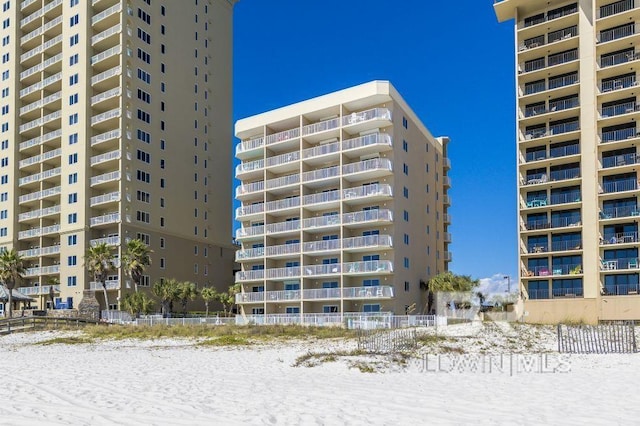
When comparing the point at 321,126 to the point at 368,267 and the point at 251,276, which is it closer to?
the point at 368,267

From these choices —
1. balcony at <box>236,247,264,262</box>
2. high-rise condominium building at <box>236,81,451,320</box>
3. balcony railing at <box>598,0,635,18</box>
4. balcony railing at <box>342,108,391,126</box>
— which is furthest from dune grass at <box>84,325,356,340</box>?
balcony railing at <box>598,0,635,18</box>

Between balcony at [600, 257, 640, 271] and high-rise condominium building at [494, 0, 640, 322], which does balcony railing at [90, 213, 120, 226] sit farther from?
balcony at [600, 257, 640, 271]

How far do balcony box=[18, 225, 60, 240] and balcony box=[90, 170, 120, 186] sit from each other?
785 centimetres

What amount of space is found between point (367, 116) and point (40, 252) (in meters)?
43.5

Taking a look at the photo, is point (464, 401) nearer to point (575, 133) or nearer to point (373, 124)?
point (373, 124)

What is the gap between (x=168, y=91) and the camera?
75.1m

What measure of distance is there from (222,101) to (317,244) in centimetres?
→ 3379

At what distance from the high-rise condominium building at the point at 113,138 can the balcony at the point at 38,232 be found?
214mm

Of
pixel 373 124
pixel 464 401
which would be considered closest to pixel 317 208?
pixel 373 124

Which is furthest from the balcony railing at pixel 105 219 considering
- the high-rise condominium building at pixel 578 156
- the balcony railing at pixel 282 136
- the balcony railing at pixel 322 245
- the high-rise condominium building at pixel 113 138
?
the high-rise condominium building at pixel 578 156

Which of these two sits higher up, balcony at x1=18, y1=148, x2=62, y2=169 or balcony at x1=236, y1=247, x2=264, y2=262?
balcony at x1=18, y1=148, x2=62, y2=169

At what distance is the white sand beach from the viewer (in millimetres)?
11898

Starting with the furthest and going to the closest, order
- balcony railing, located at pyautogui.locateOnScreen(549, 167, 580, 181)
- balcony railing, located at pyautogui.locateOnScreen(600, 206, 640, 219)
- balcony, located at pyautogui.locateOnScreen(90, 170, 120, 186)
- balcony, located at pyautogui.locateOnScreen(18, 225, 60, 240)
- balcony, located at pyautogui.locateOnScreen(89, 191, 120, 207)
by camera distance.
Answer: balcony, located at pyautogui.locateOnScreen(18, 225, 60, 240)
balcony, located at pyautogui.locateOnScreen(90, 170, 120, 186)
balcony, located at pyautogui.locateOnScreen(89, 191, 120, 207)
balcony railing, located at pyautogui.locateOnScreen(549, 167, 580, 181)
balcony railing, located at pyautogui.locateOnScreen(600, 206, 640, 219)

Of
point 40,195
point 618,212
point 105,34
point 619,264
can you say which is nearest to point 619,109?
point 618,212
